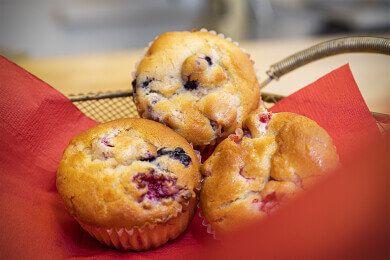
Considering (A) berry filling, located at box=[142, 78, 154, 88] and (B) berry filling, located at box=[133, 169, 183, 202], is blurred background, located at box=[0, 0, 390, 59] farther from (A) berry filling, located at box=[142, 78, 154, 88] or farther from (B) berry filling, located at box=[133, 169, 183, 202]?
(B) berry filling, located at box=[133, 169, 183, 202]

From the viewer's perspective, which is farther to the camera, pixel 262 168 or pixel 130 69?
pixel 130 69

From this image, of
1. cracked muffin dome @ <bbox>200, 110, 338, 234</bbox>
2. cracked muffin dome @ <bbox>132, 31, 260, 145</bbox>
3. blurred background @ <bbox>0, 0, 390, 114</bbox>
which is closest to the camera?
cracked muffin dome @ <bbox>200, 110, 338, 234</bbox>

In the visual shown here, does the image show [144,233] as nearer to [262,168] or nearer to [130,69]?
[262,168]

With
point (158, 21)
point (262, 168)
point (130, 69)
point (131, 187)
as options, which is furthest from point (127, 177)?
point (158, 21)

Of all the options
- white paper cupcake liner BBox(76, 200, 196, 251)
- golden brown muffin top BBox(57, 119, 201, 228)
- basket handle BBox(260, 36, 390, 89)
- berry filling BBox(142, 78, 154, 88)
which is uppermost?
basket handle BBox(260, 36, 390, 89)

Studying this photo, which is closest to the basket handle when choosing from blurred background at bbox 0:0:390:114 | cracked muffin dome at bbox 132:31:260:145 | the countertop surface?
cracked muffin dome at bbox 132:31:260:145

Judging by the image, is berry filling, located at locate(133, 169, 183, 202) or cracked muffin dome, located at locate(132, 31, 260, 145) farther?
cracked muffin dome, located at locate(132, 31, 260, 145)

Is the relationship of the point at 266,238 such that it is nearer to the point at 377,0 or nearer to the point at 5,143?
the point at 5,143
